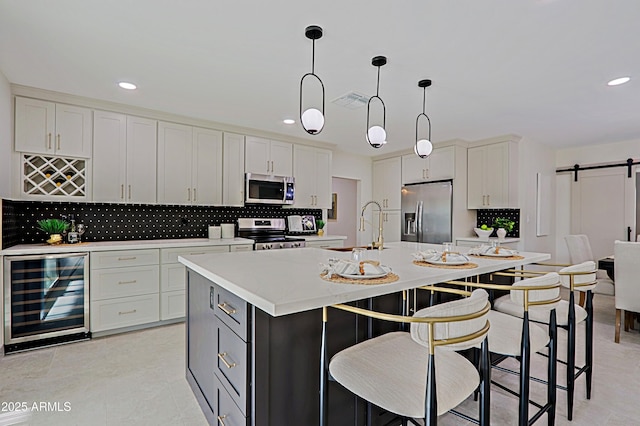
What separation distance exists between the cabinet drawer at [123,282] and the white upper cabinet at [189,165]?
875 mm

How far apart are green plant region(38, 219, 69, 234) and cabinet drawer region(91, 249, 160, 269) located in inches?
21.7

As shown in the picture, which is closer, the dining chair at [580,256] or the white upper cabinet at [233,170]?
the dining chair at [580,256]

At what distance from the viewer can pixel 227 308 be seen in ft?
5.04

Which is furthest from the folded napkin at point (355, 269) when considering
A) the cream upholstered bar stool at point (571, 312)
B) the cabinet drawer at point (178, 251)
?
the cabinet drawer at point (178, 251)

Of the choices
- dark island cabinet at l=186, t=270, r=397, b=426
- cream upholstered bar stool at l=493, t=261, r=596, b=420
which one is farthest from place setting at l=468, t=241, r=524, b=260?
dark island cabinet at l=186, t=270, r=397, b=426

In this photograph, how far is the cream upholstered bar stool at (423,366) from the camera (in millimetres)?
1048

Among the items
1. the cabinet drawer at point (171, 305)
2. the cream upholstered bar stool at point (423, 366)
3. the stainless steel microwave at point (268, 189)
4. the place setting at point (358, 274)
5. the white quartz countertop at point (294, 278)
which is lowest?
the cabinet drawer at point (171, 305)

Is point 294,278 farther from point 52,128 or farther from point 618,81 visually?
point 618,81

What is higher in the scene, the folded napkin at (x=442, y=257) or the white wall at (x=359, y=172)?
the white wall at (x=359, y=172)

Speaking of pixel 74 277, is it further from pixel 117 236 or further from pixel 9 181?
pixel 9 181

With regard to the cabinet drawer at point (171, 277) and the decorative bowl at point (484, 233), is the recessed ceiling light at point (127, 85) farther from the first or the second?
the decorative bowl at point (484, 233)

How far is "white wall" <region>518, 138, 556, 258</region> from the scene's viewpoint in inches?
191

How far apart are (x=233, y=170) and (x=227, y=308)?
3.06 m

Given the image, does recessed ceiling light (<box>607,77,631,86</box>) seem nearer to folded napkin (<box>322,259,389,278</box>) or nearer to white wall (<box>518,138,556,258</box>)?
white wall (<box>518,138,556,258</box>)
